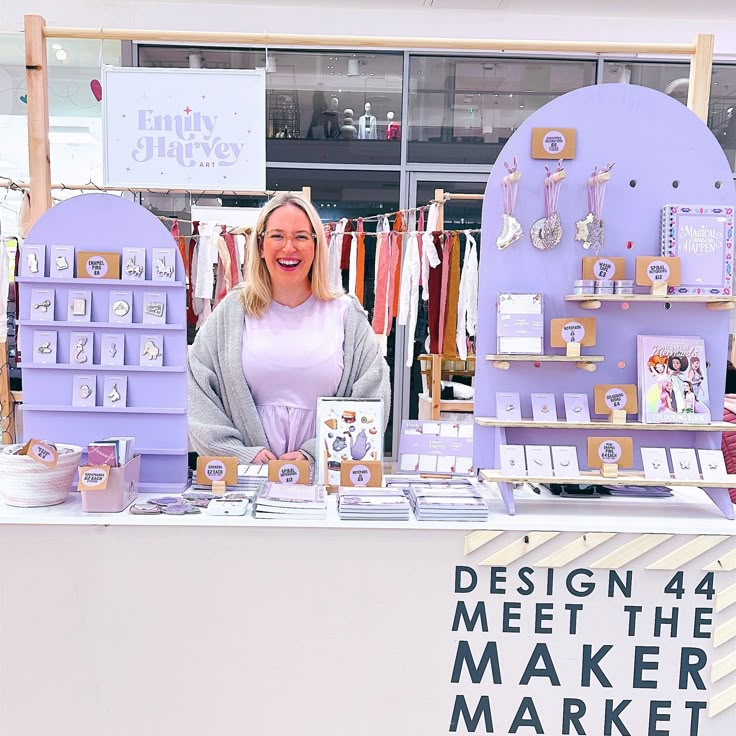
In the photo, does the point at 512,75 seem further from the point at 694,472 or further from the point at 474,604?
the point at 474,604

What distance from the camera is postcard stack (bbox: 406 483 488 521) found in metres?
1.59

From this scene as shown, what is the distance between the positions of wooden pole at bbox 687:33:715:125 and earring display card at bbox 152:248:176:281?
157 cm

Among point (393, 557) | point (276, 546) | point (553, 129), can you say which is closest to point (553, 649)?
point (393, 557)

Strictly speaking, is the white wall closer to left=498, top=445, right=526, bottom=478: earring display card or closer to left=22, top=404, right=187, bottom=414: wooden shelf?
left=22, top=404, right=187, bottom=414: wooden shelf

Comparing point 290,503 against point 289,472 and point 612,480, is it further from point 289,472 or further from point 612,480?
point 612,480

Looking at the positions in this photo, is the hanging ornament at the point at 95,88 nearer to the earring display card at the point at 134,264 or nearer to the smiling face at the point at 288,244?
the smiling face at the point at 288,244

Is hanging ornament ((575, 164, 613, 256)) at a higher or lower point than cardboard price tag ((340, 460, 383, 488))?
higher

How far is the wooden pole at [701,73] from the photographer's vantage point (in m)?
1.90

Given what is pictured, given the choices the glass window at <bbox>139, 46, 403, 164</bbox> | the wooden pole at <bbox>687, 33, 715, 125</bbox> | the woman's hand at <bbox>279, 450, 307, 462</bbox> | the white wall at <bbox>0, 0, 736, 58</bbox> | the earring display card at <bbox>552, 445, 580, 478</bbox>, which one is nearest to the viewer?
the earring display card at <bbox>552, 445, 580, 478</bbox>

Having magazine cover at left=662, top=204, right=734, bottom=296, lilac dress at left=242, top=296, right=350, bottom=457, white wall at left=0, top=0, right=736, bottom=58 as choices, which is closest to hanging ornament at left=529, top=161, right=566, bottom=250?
magazine cover at left=662, top=204, right=734, bottom=296

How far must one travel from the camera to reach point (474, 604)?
5.16 feet

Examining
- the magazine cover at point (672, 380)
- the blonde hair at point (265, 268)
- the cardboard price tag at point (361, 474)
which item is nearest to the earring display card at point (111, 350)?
the blonde hair at point (265, 268)

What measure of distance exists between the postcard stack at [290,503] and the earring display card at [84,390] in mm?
534

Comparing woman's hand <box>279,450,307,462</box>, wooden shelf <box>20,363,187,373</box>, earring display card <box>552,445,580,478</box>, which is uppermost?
wooden shelf <box>20,363,187,373</box>
